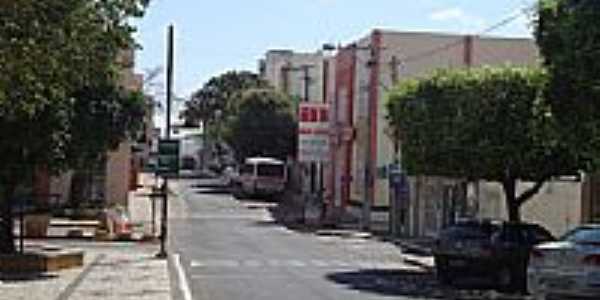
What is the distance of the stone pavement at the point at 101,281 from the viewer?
23859mm

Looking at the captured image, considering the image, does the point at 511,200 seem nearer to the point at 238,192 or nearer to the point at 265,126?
the point at 238,192

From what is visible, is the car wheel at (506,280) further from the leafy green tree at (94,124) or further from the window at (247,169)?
the window at (247,169)

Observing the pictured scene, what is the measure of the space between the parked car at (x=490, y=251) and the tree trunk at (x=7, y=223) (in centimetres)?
955

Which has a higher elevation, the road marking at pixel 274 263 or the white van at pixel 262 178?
the white van at pixel 262 178

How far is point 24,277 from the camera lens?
92.2ft

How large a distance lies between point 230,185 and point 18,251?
62274 millimetres

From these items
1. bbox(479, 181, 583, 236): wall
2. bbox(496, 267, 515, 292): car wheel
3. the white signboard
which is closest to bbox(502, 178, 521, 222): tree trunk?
bbox(496, 267, 515, 292): car wheel

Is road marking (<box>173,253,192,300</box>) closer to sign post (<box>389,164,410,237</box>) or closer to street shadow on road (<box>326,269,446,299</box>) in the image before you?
street shadow on road (<box>326,269,446,299</box>)

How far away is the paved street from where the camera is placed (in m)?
26.0

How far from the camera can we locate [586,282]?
20703 mm

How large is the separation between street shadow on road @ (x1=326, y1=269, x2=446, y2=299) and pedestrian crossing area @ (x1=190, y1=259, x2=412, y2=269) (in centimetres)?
154

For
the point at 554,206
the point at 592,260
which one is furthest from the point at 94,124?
the point at 554,206

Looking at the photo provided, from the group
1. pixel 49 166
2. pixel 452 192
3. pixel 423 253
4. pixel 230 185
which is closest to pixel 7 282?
pixel 49 166

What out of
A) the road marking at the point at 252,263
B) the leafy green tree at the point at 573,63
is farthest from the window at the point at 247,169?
the leafy green tree at the point at 573,63
